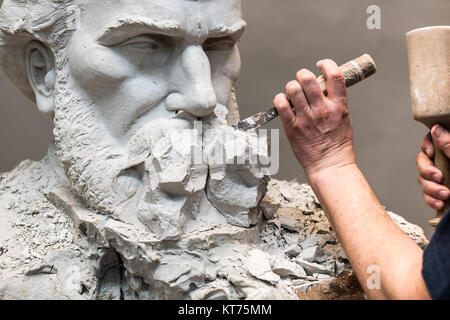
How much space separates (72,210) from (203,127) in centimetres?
44

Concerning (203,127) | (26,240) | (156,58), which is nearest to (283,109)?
(203,127)

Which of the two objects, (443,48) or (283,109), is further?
(283,109)

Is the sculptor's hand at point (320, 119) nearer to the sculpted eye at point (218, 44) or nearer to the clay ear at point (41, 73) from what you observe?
the sculpted eye at point (218, 44)

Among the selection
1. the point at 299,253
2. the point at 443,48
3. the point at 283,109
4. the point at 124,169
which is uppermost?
the point at 443,48

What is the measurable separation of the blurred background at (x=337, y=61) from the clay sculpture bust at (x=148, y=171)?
0.87 meters

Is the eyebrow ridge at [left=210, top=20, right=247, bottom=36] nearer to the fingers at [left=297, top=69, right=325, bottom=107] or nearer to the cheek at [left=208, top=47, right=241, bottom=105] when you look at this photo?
the cheek at [left=208, top=47, right=241, bottom=105]

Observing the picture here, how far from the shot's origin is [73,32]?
158 centimetres

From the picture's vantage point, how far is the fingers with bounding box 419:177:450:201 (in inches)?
51.3

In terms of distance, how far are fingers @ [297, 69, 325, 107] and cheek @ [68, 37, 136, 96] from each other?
45 cm

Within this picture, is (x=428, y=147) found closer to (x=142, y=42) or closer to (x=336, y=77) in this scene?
(x=336, y=77)

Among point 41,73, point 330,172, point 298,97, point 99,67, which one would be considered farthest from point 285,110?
point 41,73

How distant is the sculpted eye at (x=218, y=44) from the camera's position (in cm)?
162

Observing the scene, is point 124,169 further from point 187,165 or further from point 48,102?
point 48,102

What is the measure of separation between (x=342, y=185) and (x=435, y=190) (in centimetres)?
21
